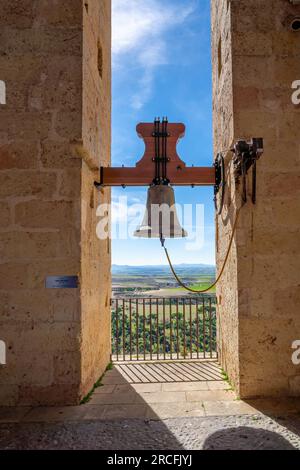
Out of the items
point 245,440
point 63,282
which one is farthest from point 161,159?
point 245,440

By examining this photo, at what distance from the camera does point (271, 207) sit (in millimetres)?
3281

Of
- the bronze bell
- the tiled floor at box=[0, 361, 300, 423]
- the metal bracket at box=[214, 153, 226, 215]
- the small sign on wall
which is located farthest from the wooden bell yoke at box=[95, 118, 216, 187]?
the tiled floor at box=[0, 361, 300, 423]

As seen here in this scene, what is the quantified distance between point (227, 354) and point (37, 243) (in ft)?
8.71

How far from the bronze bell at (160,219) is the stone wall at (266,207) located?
72cm

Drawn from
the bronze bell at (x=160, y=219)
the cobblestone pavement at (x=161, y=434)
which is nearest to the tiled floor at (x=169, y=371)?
the cobblestone pavement at (x=161, y=434)

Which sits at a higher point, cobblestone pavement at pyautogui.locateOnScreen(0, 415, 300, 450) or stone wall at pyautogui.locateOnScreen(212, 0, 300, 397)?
stone wall at pyautogui.locateOnScreen(212, 0, 300, 397)

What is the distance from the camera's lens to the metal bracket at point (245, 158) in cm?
274

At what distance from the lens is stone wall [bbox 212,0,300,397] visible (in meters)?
3.18

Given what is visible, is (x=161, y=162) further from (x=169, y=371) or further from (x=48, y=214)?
(x=169, y=371)

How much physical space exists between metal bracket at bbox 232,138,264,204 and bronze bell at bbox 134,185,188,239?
0.75 meters

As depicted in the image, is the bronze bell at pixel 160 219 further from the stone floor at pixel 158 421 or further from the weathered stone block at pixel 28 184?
the stone floor at pixel 158 421

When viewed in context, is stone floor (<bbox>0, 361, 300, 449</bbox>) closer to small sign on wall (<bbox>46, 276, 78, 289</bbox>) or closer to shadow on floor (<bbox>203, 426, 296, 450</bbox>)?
shadow on floor (<bbox>203, 426, 296, 450</bbox>)

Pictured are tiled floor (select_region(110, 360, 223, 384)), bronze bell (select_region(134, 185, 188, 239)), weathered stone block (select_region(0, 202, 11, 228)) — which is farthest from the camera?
tiled floor (select_region(110, 360, 223, 384))

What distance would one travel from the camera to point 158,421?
105 inches
